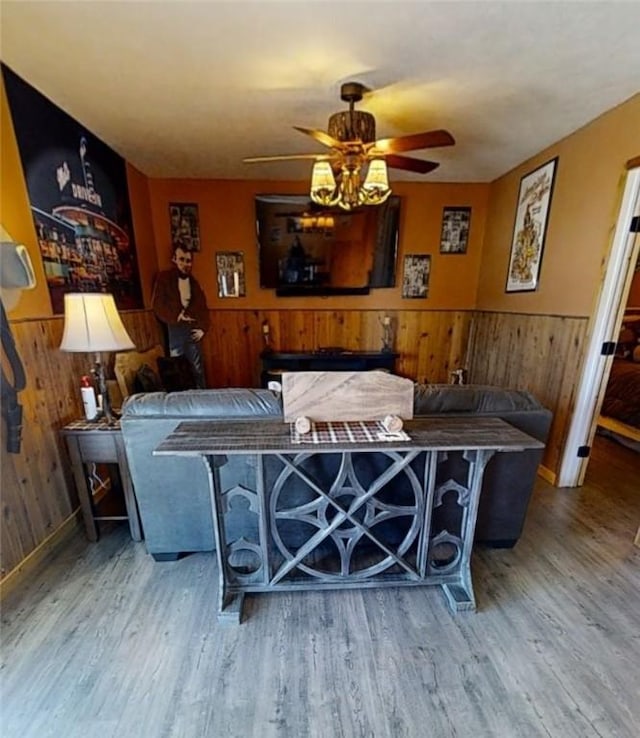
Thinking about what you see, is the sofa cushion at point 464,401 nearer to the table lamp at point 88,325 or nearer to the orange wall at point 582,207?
the orange wall at point 582,207

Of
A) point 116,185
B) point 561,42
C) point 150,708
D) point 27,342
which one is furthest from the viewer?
point 116,185

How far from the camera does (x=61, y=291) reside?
7.41ft

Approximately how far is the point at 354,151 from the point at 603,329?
6.39ft

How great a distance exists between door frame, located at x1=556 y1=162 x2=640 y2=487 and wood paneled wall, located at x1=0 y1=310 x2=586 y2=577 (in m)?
0.08

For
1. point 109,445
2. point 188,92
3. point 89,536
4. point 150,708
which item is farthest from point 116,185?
point 150,708

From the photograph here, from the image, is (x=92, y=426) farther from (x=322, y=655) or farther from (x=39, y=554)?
(x=322, y=655)

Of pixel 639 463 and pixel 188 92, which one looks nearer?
pixel 188 92

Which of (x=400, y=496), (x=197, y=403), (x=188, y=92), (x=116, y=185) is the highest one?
(x=188, y=92)

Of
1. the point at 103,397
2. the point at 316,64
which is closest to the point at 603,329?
the point at 316,64

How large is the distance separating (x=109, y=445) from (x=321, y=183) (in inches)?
73.4

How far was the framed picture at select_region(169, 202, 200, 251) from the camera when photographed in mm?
3977

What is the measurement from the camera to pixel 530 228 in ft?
10.7

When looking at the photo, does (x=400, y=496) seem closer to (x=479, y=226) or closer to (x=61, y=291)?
(x=61, y=291)

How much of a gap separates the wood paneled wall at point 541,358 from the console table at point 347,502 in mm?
1394
